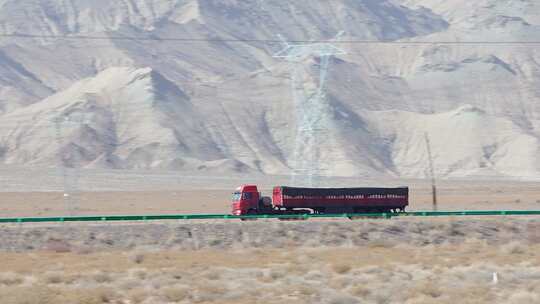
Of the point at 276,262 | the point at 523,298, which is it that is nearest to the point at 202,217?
the point at 276,262

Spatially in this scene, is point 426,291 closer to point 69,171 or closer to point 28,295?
point 28,295

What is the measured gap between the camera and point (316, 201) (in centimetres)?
6053

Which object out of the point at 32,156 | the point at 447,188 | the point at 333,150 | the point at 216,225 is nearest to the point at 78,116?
the point at 32,156

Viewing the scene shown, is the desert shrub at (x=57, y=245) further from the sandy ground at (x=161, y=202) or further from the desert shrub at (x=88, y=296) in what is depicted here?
the sandy ground at (x=161, y=202)

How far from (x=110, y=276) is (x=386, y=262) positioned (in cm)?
1078

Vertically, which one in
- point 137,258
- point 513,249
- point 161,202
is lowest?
point 137,258

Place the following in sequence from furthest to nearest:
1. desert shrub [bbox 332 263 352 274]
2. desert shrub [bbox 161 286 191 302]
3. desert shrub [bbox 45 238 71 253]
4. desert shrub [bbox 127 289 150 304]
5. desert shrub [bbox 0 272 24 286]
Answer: desert shrub [bbox 45 238 71 253], desert shrub [bbox 332 263 352 274], desert shrub [bbox 0 272 24 286], desert shrub [bbox 161 286 191 302], desert shrub [bbox 127 289 150 304]

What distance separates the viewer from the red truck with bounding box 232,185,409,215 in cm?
5978

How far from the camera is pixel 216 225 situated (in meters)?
49.6

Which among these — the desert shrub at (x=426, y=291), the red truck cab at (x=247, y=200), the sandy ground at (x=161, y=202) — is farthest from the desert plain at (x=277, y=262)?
the sandy ground at (x=161, y=202)

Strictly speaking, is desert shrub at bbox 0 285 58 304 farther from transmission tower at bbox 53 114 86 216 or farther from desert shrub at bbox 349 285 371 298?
transmission tower at bbox 53 114 86 216

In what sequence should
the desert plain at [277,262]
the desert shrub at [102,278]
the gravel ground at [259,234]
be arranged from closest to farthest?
the desert plain at [277,262] → the desert shrub at [102,278] → the gravel ground at [259,234]

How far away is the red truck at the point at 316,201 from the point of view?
59781 millimetres

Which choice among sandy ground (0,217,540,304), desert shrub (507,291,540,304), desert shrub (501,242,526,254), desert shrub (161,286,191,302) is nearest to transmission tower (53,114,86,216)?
sandy ground (0,217,540,304)
